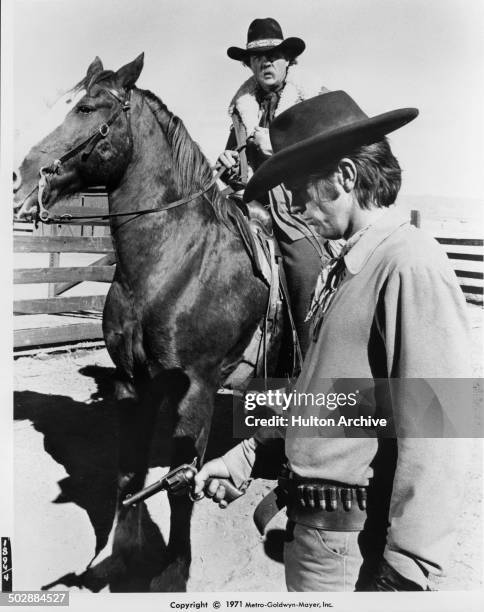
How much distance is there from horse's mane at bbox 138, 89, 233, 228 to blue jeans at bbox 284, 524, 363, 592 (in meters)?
1.77

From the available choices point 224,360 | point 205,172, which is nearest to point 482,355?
point 224,360

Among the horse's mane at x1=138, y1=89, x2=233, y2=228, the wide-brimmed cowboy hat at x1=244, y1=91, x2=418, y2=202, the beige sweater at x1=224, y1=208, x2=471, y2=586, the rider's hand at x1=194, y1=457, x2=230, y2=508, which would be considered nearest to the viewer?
the beige sweater at x1=224, y1=208, x2=471, y2=586

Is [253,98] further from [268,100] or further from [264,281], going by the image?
[264,281]

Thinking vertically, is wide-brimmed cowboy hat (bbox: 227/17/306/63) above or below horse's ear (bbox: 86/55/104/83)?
above

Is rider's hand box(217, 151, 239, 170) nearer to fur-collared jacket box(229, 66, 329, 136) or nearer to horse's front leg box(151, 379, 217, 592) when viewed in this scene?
fur-collared jacket box(229, 66, 329, 136)

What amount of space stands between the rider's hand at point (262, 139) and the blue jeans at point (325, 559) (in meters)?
1.97

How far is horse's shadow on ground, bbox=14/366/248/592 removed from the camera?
2.49 meters

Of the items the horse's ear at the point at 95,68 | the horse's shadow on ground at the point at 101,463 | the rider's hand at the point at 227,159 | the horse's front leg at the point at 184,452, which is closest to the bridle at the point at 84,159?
the horse's ear at the point at 95,68

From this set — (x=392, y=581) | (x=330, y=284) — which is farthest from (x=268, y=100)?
(x=392, y=581)

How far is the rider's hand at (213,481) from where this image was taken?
5.30 feet

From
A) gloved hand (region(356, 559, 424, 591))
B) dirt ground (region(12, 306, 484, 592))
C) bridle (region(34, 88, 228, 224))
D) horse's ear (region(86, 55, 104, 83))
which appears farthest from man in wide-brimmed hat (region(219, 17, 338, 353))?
gloved hand (region(356, 559, 424, 591))

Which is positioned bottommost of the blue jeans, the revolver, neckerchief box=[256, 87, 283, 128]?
the blue jeans

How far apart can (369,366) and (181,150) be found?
1.73 m

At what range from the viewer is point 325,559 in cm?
142
